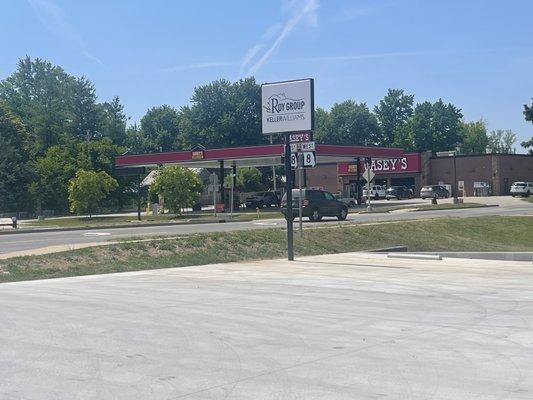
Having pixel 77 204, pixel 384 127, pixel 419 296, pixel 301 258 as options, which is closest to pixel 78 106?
pixel 77 204

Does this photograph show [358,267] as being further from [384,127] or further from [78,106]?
[384,127]

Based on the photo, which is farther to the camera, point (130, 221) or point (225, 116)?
point (225, 116)

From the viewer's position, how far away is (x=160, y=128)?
4838 inches

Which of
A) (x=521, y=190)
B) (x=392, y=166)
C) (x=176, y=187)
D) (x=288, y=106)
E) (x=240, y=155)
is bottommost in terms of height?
(x=521, y=190)

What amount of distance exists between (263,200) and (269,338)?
5350 cm

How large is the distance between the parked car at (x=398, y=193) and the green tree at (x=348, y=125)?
49404mm

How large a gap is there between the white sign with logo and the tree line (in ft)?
123

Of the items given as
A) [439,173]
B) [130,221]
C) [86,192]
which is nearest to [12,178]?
[86,192]

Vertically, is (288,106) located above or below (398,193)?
above

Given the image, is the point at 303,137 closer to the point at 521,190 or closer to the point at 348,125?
the point at 521,190

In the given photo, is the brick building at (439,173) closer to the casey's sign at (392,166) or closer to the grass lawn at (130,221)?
the casey's sign at (392,166)

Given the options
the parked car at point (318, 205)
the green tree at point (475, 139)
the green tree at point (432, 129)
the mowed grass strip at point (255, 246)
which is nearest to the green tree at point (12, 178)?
the parked car at point (318, 205)

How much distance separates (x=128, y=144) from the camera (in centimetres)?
11469

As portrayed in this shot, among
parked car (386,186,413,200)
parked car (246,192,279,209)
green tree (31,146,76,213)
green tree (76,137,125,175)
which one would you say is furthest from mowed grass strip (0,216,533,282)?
green tree (76,137,125,175)
